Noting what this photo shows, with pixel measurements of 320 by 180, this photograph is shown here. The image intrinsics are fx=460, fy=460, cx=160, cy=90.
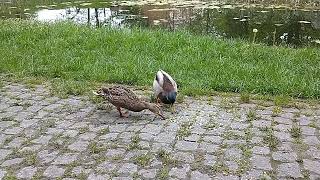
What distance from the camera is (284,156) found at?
4.26 m

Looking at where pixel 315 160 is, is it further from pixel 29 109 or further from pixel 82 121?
pixel 29 109

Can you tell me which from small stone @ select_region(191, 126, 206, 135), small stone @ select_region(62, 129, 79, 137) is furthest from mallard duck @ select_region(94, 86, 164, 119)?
small stone @ select_region(62, 129, 79, 137)

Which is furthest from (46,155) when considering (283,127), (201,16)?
(201,16)

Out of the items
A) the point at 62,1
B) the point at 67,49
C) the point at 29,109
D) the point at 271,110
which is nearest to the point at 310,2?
the point at 62,1

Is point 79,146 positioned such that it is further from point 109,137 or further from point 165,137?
Result: point 165,137

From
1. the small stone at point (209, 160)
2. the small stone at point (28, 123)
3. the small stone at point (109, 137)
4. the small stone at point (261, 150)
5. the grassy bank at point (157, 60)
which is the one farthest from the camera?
the grassy bank at point (157, 60)

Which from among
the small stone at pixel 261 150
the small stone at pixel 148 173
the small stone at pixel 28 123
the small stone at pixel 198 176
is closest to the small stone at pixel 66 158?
the small stone at pixel 148 173

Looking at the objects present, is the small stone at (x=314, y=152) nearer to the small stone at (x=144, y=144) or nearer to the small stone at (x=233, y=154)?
the small stone at (x=233, y=154)

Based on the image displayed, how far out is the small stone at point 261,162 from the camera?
13.3 ft

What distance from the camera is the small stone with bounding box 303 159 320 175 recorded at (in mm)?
4012

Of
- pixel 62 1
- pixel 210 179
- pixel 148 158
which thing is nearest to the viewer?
pixel 210 179

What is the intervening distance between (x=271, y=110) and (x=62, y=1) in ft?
57.2

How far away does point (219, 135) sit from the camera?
15.5ft

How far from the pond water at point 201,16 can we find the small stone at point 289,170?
22.2ft
